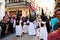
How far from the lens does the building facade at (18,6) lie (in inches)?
1682

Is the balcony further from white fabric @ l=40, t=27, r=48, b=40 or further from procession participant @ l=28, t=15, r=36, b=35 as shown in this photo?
white fabric @ l=40, t=27, r=48, b=40

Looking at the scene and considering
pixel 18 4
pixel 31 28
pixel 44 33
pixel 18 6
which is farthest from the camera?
pixel 18 4

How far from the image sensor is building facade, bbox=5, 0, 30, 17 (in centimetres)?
4272

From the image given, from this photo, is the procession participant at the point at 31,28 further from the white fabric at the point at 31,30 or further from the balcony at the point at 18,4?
the balcony at the point at 18,4

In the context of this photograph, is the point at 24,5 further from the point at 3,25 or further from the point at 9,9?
the point at 3,25

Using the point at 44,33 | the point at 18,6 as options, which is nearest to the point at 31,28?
the point at 44,33

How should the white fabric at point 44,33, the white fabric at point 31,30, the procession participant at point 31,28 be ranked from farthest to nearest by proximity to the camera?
the white fabric at point 31,30 < the procession participant at point 31,28 < the white fabric at point 44,33

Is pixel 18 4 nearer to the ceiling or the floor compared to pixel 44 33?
nearer to the floor

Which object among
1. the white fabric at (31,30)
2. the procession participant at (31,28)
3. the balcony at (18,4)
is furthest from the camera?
the balcony at (18,4)

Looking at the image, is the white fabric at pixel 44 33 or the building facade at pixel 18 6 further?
the building facade at pixel 18 6

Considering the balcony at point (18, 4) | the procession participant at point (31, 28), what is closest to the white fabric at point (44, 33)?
the procession participant at point (31, 28)

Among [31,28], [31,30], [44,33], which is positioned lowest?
[31,30]

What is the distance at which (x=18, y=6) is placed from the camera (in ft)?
141

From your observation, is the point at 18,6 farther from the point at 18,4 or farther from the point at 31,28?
the point at 31,28
